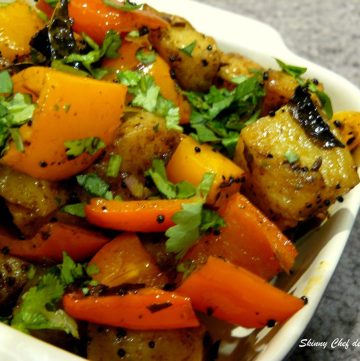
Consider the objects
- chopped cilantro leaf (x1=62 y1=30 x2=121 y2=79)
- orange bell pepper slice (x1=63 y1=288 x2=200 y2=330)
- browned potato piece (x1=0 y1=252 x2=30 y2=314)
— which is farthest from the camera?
chopped cilantro leaf (x1=62 y1=30 x2=121 y2=79)

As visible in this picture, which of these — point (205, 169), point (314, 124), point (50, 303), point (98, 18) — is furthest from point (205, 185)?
point (98, 18)

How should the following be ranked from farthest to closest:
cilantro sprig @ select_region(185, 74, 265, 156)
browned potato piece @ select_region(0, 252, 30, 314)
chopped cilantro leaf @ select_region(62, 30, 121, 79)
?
cilantro sprig @ select_region(185, 74, 265, 156) → chopped cilantro leaf @ select_region(62, 30, 121, 79) → browned potato piece @ select_region(0, 252, 30, 314)

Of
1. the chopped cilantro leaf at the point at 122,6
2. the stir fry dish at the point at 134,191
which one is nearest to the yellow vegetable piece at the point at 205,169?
the stir fry dish at the point at 134,191

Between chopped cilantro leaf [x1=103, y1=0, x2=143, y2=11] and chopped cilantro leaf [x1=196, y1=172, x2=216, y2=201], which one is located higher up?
chopped cilantro leaf [x1=103, y1=0, x2=143, y2=11]

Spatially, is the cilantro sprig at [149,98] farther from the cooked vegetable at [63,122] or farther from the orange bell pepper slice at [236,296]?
the orange bell pepper slice at [236,296]

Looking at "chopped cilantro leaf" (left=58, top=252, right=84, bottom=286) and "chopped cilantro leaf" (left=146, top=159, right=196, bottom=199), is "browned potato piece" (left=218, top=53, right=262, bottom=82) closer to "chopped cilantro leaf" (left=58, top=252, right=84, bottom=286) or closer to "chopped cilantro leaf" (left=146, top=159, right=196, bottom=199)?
"chopped cilantro leaf" (left=146, top=159, right=196, bottom=199)

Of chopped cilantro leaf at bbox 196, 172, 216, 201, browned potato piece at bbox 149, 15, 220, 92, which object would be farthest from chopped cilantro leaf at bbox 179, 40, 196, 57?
chopped cilantro leaf at bbox 196, 172, 216, 201

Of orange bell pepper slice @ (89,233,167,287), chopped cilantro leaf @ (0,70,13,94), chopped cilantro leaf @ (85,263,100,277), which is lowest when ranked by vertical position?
chopped cilantro leaf @ (85,263,100,277)

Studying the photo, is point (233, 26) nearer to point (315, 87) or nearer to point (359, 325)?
point (315, 87)
